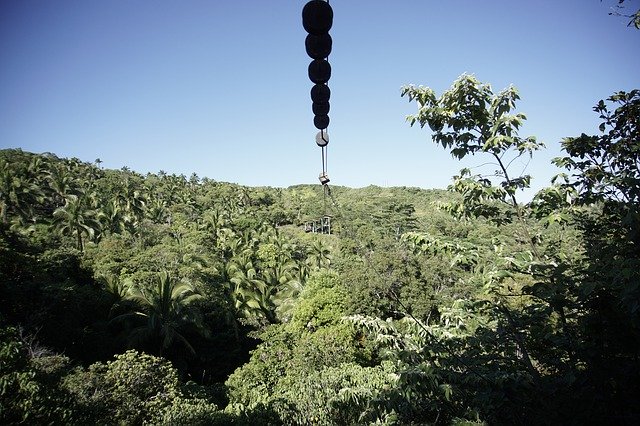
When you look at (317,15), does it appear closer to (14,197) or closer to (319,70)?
(319,70)

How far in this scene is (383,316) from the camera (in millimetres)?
18984

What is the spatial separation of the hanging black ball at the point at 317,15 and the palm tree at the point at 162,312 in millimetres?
17924

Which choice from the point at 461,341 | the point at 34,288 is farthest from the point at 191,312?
the point at 461,341

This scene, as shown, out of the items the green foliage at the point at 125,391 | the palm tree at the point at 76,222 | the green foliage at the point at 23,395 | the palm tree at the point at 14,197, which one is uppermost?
the palm tree at the point at 14,197

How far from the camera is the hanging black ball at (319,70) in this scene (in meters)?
2.96

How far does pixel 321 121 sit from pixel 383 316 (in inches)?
684

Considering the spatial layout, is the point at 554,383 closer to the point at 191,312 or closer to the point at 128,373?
the point at 128,373

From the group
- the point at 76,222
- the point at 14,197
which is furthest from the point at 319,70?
the point at 14,197

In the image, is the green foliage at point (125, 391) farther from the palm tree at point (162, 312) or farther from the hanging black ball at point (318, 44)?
the hanging black ball at point (318, 44)

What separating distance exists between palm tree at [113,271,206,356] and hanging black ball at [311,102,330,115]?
17.1 meters

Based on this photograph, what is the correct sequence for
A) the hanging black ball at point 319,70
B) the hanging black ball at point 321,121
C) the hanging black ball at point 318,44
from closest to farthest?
the hanging black ball at point 318,44 → the hanging black ball at point 319,70 → the hanging black ball at point 321,121

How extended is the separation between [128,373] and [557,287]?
40.4 feet

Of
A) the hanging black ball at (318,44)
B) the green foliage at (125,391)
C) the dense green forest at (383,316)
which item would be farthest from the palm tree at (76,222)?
the hanging black ball at (318,44)

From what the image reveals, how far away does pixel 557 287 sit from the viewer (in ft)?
10.0
